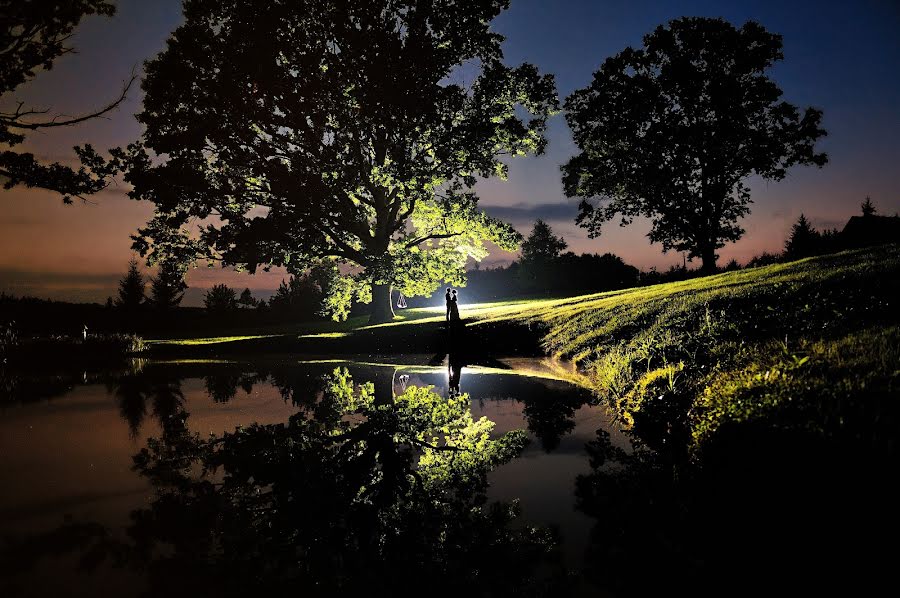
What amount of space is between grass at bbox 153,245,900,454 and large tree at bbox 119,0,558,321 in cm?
1406

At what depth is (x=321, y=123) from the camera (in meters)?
23.7

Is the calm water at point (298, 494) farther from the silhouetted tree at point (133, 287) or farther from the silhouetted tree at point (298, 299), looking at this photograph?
the silhouetted tree at point (133, 287)

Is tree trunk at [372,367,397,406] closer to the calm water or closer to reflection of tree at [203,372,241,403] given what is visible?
the calm water

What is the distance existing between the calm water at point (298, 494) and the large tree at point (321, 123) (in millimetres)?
16965

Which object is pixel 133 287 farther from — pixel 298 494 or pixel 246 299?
pixel 298 494

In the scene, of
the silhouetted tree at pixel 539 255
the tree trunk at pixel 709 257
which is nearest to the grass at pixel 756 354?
the tree trunk at pixel 709 257

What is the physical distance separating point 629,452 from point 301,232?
24.0 meters

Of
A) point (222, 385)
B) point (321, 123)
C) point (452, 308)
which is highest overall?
point (321, 123)

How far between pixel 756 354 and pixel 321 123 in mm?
22290

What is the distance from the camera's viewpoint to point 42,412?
29.2 feet

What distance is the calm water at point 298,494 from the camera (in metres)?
3.46

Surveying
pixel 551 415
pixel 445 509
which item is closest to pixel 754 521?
A: pixel 445 509

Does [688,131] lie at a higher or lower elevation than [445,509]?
higher

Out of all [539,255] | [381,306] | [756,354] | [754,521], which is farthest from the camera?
[539,255]
